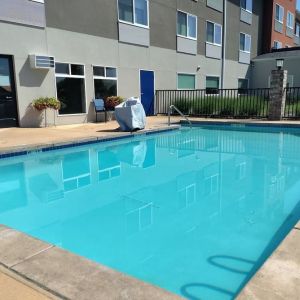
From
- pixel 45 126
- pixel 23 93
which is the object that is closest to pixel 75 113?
pixel 45 126

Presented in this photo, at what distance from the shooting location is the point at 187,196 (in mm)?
4824

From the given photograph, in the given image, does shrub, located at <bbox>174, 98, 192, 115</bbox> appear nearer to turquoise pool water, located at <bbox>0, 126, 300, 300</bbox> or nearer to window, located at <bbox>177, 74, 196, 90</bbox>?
window, located at <bbox>177, 74, 196, 90</bbox>

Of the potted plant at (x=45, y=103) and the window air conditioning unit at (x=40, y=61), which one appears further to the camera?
the potted plant at (x=45, y=103)

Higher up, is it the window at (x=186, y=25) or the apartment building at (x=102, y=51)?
the window at (x=186, y=25)

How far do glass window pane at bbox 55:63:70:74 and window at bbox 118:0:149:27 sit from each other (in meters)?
3.46

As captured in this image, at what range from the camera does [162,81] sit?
16.2 metres

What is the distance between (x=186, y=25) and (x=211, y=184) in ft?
45.4

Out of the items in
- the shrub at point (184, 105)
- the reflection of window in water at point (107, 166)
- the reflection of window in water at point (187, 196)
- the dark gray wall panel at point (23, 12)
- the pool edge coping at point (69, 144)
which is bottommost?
the reflection of window in water at point (107, 166)

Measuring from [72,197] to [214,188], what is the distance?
2.17 meters

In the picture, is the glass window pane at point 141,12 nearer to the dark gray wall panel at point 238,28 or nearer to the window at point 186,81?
the window at point 186,81

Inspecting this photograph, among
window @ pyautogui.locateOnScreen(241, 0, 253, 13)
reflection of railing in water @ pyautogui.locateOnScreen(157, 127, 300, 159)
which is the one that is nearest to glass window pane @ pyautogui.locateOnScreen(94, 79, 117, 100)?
reflection of railing in water @ pyautogui.locateOnScreen(157, 127, 300, 159)

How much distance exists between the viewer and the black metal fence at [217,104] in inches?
537

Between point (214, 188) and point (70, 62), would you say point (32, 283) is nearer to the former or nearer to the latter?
point (214, 188)

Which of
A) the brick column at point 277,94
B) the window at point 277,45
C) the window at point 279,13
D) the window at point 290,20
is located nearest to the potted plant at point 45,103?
the brick column at point 277,94
